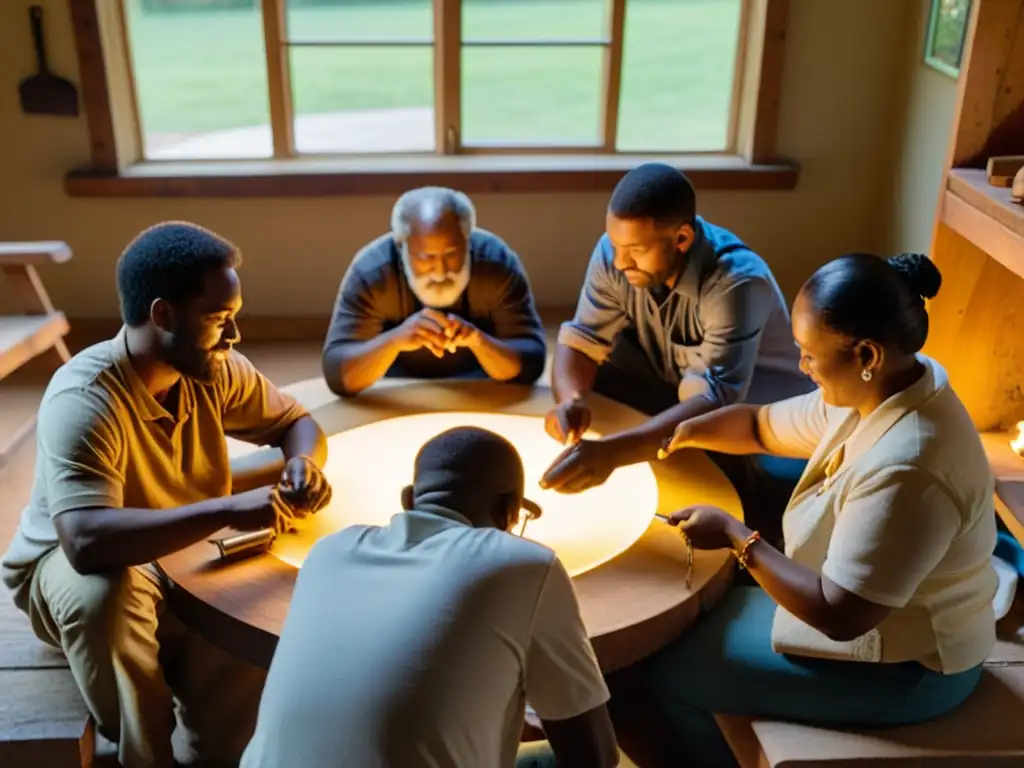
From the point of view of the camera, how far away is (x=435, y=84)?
4074 mm

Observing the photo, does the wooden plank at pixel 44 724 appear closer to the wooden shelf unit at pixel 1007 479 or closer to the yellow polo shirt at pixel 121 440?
the yellow polo shirt at pixel 121 440

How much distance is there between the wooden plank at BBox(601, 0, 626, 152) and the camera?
3.97 metres

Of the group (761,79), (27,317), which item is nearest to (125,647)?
(27,317)

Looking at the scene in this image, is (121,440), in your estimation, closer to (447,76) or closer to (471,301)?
(471,301)

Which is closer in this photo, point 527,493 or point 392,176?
point 527,493

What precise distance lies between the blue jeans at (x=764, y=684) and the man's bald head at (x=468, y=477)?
0.59m

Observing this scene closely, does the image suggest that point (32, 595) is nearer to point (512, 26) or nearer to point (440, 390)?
point (440, 390)

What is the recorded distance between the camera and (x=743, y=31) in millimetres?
4070

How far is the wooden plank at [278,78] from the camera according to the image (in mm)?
3904

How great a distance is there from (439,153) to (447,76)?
12.2 inches

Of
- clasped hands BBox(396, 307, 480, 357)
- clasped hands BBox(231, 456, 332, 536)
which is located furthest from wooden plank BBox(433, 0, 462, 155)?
clasped hands BBox(231, 456, 332, 536)

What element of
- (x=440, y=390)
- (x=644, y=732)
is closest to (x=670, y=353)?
(x=440, y=390)

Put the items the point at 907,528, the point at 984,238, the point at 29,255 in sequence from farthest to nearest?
the point at 29,255, the point at 984,238, the point at 907,528

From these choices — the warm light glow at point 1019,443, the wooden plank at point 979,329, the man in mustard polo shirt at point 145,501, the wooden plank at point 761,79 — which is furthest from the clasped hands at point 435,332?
the wooden plank at point 761,79
